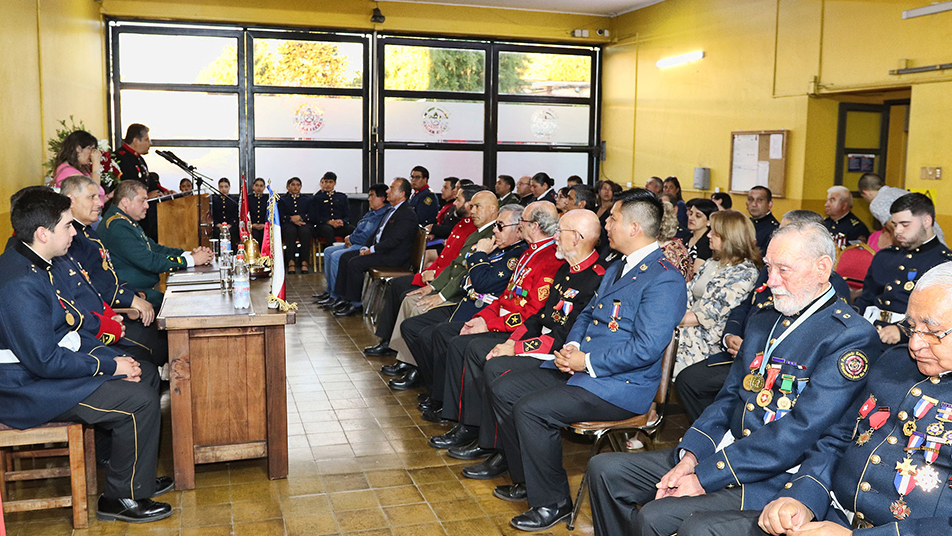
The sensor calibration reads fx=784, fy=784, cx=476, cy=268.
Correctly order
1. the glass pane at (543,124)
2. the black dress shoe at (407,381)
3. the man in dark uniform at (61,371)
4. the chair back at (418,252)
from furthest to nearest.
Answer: the glass pane at (543,124)
the chair back at (418,252)
the black dress shoe at (407,381)
the man in dark uniform at (61,371)

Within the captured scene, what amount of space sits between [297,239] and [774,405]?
29.0 feet

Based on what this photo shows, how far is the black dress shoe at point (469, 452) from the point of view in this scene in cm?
394

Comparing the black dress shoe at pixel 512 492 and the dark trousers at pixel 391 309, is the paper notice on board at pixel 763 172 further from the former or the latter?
the black dress shoe at pixel 512 492

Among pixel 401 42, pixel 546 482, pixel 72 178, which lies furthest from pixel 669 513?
pixel 401 42

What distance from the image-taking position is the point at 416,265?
22.5 feet

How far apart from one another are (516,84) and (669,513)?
10.5 meters

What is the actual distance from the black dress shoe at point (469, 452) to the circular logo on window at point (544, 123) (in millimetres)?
8959

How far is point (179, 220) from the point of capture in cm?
647

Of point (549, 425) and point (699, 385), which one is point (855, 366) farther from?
point (699, 385)

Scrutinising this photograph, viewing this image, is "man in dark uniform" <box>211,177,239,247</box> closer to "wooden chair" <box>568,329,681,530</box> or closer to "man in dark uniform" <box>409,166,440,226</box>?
"man in dark uniform" <box>409,166,440,226</box>

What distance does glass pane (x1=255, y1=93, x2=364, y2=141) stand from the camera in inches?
442

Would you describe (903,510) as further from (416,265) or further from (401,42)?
(401,42)

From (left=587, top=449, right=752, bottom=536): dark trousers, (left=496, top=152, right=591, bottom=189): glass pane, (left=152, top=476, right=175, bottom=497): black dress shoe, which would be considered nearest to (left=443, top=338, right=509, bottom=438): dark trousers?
(left=587, top=449, right=752, bottom=536): dark trousers

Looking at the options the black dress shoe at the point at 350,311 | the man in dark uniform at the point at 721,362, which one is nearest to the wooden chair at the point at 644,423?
the man in dark uniform at the point at 721,362
